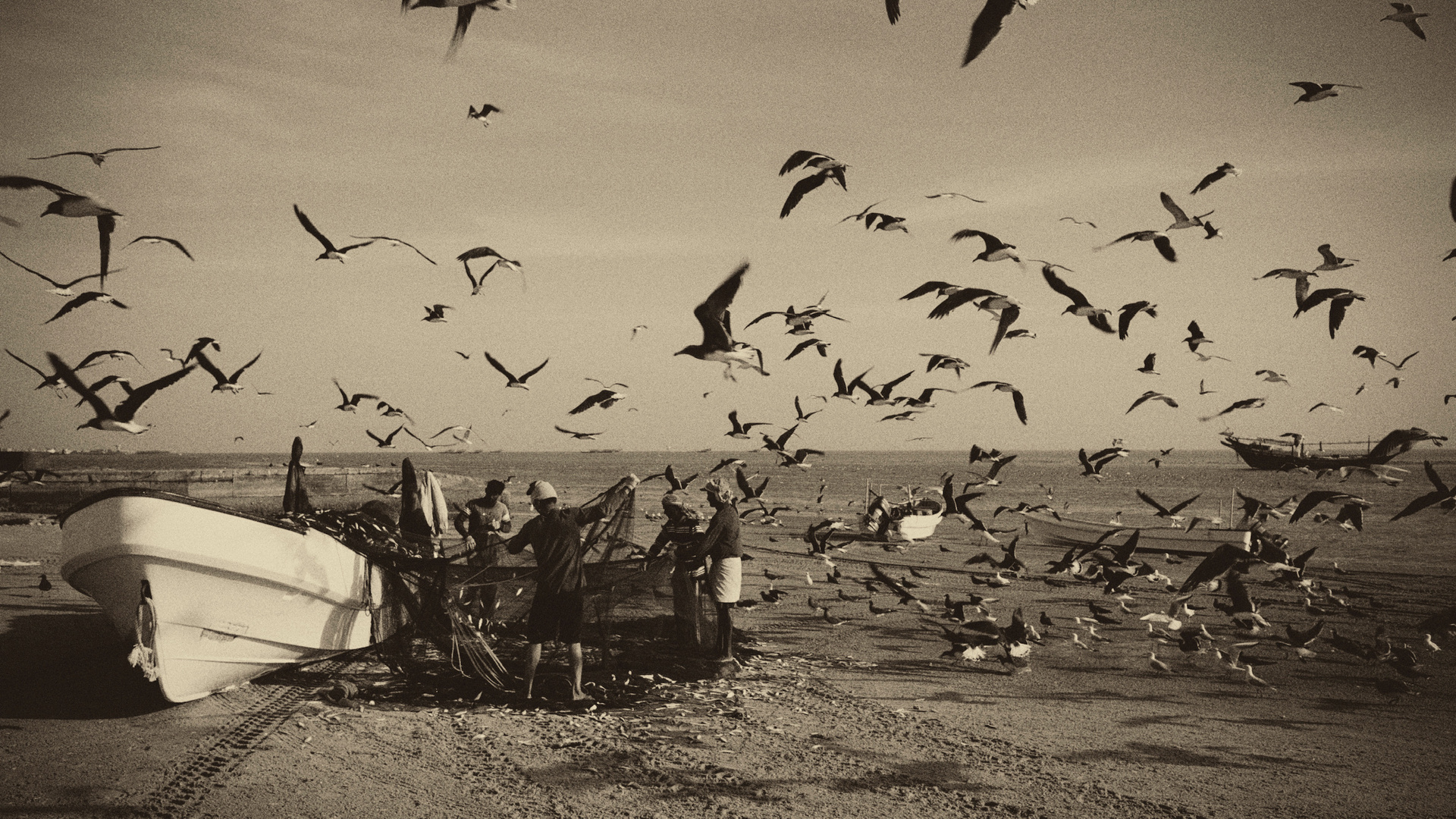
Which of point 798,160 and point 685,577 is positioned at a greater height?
point 798,160

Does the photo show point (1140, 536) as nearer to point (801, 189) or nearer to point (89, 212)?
point (801, 189)

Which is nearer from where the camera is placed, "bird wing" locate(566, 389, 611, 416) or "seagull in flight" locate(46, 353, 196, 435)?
"seagull in flight" locate(46, 353, 196, 435)

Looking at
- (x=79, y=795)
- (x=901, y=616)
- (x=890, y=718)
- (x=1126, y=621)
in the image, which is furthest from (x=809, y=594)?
(x=79, y=795)

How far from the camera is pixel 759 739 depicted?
7.20 meters

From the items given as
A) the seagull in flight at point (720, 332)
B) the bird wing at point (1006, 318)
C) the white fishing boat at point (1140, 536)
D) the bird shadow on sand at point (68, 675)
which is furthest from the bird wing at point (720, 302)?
the white fishing boat at point (1140, 536)

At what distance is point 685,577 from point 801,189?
15.7ft

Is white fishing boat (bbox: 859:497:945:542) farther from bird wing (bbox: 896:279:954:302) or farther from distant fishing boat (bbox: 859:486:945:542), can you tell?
bird wing (bbox: 896:279:954:302)

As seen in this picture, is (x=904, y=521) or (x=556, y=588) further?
(x=904, y=521)

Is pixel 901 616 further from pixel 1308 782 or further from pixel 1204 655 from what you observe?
pixel 1308 782

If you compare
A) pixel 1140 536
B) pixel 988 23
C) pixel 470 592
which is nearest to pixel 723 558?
pixel 470 592

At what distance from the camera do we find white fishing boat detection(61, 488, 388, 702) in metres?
7.48

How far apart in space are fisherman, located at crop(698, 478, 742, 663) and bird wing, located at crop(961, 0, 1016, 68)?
5.71 meters

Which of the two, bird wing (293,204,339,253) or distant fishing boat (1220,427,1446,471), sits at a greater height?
bird wing (293,204,339,253)

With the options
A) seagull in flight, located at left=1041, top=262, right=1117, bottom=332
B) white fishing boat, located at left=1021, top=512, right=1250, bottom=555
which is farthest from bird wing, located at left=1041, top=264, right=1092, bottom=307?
white fishing boat, located at left=1021, top=512, right=1250, bottom=555
